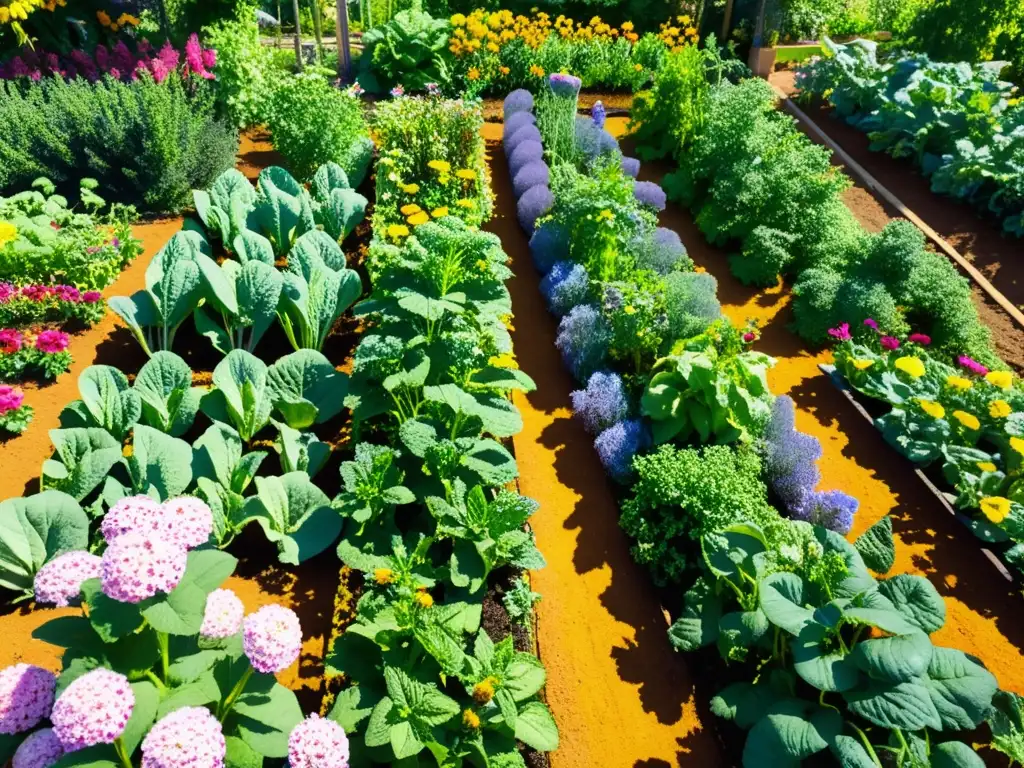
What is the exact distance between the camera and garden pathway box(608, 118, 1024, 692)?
4.14 m

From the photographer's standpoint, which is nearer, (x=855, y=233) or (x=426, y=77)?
(x=855, y=233)

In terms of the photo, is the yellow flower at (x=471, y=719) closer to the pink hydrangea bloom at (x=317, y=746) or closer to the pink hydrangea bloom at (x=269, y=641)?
the pink hydrangea bloom at (x=317, y=746)

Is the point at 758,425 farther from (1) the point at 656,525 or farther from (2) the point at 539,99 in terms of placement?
(2) the point at 539,99

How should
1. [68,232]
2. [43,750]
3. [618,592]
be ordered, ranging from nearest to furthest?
[43,750], [618,592], [68,232]

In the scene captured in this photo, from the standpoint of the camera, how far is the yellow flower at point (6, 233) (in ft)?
17.7

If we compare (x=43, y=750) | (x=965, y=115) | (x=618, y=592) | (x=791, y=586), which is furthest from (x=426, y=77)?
(x=43, y=750)

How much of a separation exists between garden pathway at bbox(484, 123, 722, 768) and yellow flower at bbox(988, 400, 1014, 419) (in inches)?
96.1

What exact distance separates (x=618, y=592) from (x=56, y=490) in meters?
2.98

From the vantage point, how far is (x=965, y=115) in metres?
8.02

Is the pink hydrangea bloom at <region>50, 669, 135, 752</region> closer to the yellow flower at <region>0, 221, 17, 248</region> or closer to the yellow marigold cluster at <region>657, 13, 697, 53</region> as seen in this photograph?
the yellow flower at <region>0, 221, 17, 248</region>

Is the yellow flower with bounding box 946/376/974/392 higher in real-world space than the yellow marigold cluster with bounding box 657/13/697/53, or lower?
lower

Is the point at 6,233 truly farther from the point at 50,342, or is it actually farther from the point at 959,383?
the point at 959,383

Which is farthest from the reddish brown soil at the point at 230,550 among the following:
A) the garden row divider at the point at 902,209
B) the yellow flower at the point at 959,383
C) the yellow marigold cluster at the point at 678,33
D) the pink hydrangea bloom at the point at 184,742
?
the yellow marigold cluster at the point at 678,33

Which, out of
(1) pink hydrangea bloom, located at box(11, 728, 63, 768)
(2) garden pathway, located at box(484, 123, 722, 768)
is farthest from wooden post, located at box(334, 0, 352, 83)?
(1) pink hydrangea bloom, located at box(11, 728, 63, 768)
